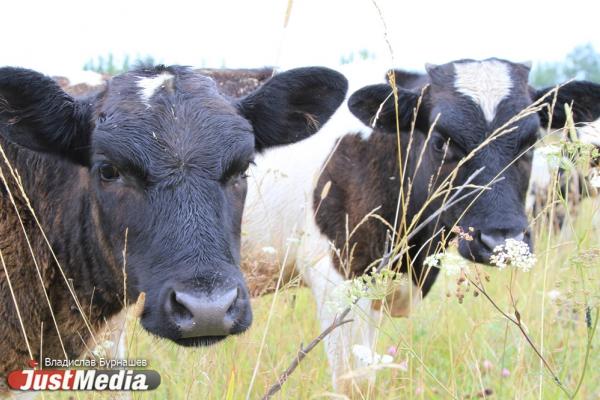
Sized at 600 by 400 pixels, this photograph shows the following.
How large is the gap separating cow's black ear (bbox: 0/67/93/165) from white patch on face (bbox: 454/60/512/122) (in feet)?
9.18

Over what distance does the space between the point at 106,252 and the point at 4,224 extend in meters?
0.57

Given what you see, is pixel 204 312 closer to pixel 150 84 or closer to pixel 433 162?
pixel 150 84

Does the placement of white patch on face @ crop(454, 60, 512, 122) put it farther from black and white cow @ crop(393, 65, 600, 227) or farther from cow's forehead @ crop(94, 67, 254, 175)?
cow's forehead @ crop(94, 67, 254, 175)

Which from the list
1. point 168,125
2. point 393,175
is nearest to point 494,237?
point 393,175

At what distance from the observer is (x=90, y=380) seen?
3.45 m

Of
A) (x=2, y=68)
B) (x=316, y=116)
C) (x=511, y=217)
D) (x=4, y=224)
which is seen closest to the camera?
(x=2, y=68)

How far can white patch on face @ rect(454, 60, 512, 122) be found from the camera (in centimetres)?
523

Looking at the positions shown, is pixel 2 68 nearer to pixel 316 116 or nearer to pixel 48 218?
pixel 48 218

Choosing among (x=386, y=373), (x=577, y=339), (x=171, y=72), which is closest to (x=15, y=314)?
(x=171, y=72)

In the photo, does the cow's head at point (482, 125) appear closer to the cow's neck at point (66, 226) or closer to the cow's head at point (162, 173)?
the cow's head at point (162, 173)

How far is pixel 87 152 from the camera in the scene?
12.1 ft

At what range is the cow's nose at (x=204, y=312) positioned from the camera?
284 centimetres

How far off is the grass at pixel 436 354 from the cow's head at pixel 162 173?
0.51 m

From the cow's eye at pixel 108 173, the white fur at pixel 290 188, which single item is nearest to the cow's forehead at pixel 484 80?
the white fur at pixel 290 188
